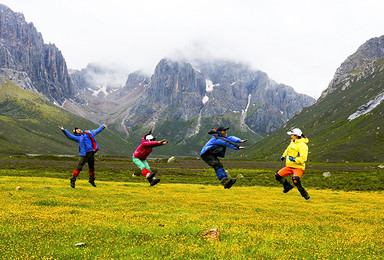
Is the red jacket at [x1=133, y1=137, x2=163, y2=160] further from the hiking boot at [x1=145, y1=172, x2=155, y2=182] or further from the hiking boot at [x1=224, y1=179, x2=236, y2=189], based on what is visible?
the hiking boot at [x1=224, y1=179, x2=236, y2=189]

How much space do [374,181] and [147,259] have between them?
68.7 m

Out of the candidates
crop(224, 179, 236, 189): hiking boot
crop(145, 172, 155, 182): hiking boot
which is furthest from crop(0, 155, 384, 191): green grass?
crop(224, 179, 236, 189): hiking boot

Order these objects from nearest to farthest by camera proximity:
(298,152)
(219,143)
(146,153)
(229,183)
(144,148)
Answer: (219,143) < (229,183) < (298,152) < (144,148) < (146,153)

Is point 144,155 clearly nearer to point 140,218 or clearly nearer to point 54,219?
point 140,218

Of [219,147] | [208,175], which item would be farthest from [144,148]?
[208,175]

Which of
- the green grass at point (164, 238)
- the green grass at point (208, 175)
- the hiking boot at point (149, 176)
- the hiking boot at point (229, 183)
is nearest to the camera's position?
the green grass at point (164, 238)

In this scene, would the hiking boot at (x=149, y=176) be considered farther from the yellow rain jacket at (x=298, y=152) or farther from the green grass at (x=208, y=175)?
the green grass at (x=208, y=175)

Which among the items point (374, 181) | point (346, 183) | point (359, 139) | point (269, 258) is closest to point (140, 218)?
point (269, 258)

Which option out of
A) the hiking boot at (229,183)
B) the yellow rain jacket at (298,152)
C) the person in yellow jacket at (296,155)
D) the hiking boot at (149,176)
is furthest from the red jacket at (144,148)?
the yellow rain jacket at (298,152)

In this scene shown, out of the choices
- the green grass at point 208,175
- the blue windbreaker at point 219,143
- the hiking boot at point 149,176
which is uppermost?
the blue windbreaker at point 219,143

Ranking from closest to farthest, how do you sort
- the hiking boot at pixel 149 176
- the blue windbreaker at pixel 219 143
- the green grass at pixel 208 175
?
the blue windbreaker at pixel 219 143 → the hiking boot at pixel 149 176 → the green grass at pixel 208 175

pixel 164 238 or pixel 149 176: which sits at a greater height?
pixel 164 238

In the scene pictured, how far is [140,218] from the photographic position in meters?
12.4

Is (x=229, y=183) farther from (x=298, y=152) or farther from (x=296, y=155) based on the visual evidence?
(x=298, y=152)
